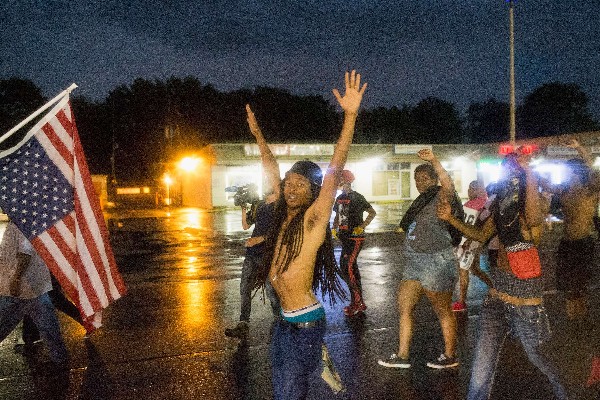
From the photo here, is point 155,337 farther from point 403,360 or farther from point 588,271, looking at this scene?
point 588,271

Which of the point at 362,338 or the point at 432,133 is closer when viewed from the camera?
the point at 362,338

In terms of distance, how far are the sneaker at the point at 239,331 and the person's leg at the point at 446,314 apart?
215cm

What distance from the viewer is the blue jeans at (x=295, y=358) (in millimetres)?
2938

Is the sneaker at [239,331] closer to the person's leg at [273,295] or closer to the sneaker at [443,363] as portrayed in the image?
the sneaker at [443,363]

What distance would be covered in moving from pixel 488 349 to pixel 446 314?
136cm

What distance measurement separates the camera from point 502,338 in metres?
3.63

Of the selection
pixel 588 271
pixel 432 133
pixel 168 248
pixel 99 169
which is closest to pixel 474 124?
pixel 432 133

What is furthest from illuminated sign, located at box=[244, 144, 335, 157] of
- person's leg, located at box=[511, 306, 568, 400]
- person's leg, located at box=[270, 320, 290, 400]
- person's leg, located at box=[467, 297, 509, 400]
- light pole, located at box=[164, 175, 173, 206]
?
person's leg, located at box=[270, 320, 290, 400]

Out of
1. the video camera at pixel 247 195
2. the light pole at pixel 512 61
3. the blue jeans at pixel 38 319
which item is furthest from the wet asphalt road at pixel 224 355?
the light pole at pixel 512 61

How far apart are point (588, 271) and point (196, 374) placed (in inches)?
170

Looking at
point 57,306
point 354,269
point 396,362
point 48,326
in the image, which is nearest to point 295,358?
point 396,362

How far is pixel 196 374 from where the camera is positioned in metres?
4.95

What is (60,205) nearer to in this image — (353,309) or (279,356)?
(279,356)

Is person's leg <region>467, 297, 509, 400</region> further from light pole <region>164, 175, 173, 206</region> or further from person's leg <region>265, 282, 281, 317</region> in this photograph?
light pole <region>164, 175, 173, 206</region>
